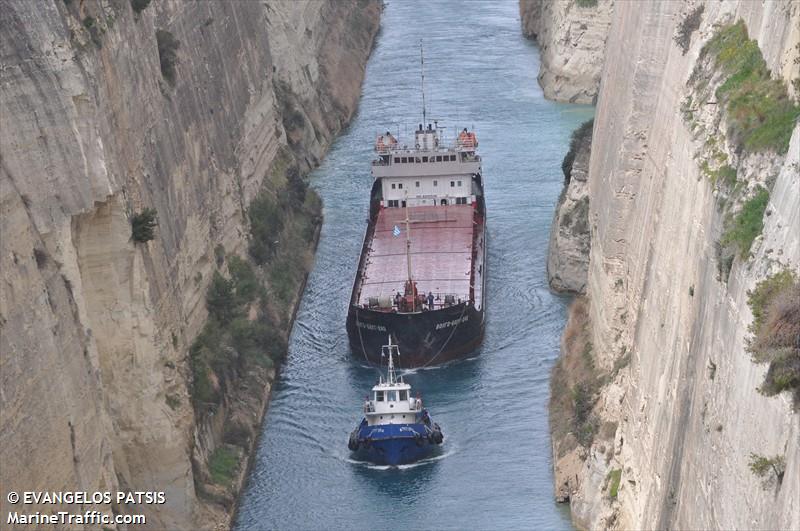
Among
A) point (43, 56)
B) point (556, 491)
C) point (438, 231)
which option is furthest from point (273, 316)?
point (43, 56)

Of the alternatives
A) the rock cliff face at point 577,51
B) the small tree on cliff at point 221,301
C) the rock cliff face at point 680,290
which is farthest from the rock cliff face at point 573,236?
the rock cliff face at point 577,51

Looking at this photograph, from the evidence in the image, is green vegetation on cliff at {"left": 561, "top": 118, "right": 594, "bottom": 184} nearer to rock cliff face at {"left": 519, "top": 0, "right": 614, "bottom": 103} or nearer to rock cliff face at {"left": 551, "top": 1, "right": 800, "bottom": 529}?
rock cliff face at {"left": 551, "top": 1, "right": 800, "bottom": 529}

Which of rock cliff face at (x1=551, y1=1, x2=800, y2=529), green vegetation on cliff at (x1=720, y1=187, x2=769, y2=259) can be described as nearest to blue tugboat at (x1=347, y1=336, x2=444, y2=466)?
rock cliff face at (x1=551, y1=1, x2=800, y2=529)

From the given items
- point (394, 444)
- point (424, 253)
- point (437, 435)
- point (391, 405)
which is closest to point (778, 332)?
point (394, 444)

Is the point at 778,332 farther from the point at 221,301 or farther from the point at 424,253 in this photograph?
the point at 424,253

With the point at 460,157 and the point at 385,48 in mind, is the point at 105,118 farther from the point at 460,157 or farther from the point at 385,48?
the point at 385,48

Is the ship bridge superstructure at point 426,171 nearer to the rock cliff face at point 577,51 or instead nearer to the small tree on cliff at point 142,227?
the rock cliff face at point 577,51
